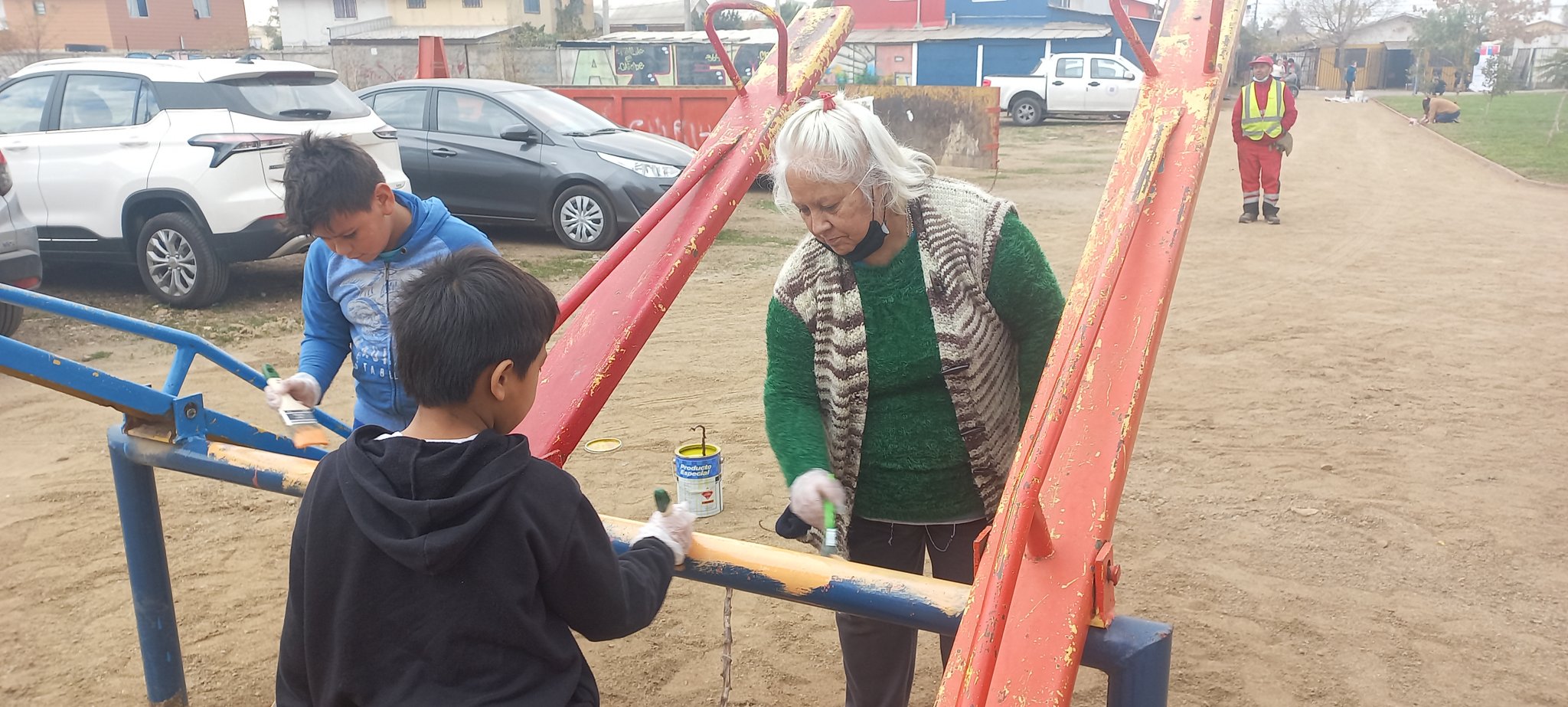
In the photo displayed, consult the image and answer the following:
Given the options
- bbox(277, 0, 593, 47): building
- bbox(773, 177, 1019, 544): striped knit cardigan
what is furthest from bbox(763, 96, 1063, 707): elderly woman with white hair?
bbox(277, 0, 593, 47): building

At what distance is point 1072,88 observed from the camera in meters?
23.0

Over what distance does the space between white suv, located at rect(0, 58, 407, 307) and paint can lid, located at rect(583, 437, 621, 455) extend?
3174 millimetres

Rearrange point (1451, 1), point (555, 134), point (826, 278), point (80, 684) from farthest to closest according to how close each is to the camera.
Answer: point (1451, 1) → point (555, 134) → point (80, 684) → point (826, 278)

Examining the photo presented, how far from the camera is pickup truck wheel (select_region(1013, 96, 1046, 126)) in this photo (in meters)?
23.2

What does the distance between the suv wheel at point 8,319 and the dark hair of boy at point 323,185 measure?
192 inches

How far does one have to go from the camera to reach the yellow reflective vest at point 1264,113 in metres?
10.8

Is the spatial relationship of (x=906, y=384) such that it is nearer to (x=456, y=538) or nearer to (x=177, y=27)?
(x=456, y=538)

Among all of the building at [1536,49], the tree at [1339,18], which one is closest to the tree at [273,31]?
the building at [1536,49]

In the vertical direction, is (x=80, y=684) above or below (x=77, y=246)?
below

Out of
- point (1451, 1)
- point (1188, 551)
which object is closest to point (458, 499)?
point (1188, 551)

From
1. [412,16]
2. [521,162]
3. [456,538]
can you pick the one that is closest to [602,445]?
[456,538]

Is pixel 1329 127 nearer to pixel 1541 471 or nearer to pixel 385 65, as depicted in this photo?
pixel 385 65

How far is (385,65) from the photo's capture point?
21.2 meters

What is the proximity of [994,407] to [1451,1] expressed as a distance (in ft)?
177
